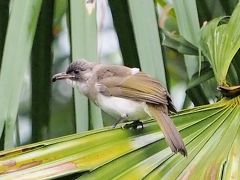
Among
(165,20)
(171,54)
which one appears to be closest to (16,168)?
(165,20)

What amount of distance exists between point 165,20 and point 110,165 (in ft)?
5.03

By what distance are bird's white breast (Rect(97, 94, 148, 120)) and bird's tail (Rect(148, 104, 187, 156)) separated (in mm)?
103

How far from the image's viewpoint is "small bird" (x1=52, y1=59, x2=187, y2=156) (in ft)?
6.23

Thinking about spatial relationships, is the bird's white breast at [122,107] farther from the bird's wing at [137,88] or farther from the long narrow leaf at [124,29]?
the long narrow leaf at [124,29]

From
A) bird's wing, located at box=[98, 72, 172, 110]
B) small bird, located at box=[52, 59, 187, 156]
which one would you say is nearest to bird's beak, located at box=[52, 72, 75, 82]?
small bird, located at box=[52, 59, 187, 156]

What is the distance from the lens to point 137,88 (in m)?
2.01

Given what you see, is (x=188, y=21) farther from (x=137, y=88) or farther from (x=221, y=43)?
(x=137, y=88)

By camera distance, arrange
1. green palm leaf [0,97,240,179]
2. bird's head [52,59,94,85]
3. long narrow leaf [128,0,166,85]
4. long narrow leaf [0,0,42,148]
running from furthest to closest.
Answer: bird's head [52,59,94,85], long narrow leaf [128,0,166,85], long narrow leaf [0,0,42,148], green palm leaf [0,97,240,179]

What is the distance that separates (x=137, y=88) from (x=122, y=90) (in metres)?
0.09

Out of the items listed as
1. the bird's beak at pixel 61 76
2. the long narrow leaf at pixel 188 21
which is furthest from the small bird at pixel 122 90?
the long narrow leaf at pixel 188 21

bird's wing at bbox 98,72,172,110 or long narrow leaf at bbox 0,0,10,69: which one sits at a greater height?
long narrow leaf at bbox 0,0,10,69

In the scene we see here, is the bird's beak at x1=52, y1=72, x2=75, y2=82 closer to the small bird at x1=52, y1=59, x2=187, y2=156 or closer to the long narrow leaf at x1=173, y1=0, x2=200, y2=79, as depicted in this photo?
the small bird at x1=52, y1=59, x2=187, y2=156

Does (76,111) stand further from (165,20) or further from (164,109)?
(165,20)

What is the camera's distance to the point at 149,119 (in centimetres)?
195
